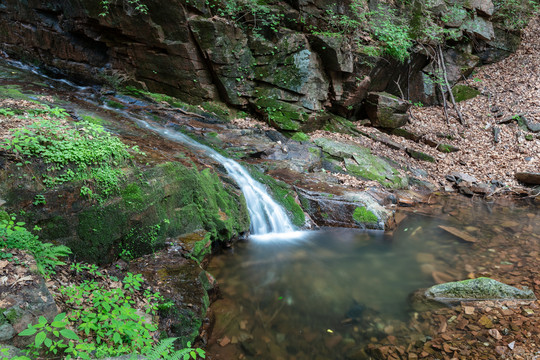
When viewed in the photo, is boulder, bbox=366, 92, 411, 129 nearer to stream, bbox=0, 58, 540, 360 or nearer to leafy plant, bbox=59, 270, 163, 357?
stream, bbox=0, 58, 540, 360

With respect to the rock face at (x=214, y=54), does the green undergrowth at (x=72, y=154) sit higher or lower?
lower

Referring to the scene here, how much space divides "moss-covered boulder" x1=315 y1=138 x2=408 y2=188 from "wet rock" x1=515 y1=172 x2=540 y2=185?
417 cm

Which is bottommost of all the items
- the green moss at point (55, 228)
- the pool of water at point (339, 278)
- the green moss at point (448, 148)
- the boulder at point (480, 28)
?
the pool of water at point (339, 278)

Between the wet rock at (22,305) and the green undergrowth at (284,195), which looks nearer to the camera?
the wet rock at (22,305)

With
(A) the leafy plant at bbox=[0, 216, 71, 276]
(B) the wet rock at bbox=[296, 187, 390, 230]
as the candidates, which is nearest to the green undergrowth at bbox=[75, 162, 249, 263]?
(A) the leafy plant at bbox=[0, 216, 71, 276]

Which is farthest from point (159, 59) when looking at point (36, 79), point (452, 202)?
point (452, 202)

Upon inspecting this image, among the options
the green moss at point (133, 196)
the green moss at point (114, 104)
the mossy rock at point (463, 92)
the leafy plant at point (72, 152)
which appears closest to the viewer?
the leafy plant at point (72, 152)

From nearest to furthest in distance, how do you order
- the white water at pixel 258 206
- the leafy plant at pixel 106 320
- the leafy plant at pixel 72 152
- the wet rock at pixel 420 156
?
the leafy plant at pixel 106 320, the leafy plant at pixel 72 152, the white water at pixel 258 206, the wet rock at pixel 420 156

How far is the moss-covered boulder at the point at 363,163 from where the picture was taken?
399 inches

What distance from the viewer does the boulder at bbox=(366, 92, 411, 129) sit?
13062mm

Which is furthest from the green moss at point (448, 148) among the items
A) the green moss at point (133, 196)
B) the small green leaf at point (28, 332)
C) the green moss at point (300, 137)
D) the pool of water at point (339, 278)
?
the small green leaf at point (28, 332)

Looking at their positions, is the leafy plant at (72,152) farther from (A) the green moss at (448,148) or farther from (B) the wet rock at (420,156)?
(A) the green moss at (448,148)

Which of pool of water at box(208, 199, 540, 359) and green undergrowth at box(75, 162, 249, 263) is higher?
green undergrowth at box(75, 162, 249, 263)

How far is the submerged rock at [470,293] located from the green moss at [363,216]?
2900 mm
